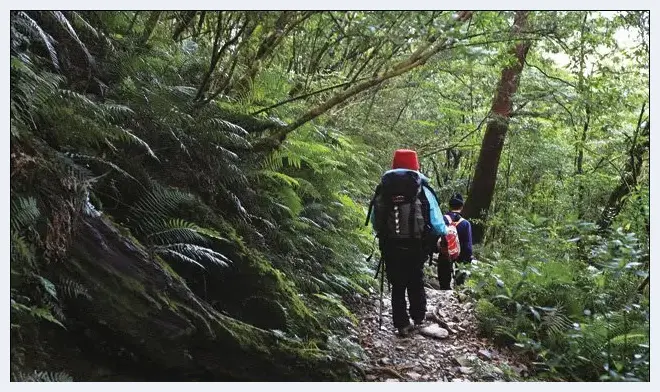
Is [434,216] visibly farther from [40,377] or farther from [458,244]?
[40,377]

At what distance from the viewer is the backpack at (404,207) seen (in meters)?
4.88

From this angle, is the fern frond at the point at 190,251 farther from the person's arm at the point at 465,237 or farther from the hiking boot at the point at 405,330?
the person's arm at the point at 465,237

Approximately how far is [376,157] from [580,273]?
509 cm

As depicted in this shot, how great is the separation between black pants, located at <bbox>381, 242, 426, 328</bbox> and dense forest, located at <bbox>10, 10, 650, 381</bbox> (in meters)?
0.58

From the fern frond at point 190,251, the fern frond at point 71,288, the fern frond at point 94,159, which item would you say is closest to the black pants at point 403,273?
the fern frond at point 190,251

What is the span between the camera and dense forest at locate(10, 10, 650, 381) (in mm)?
3111

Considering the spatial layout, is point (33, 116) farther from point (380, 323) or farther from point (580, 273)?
point (580, 273)

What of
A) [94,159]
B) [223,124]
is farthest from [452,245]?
[94,159]

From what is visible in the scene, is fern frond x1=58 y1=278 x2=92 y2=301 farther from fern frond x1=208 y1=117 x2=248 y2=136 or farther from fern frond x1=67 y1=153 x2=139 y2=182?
fern frond x1=208 y1=117 x2=248 y2=136

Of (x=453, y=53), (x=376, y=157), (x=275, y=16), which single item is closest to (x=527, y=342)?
(x=453, y=53)

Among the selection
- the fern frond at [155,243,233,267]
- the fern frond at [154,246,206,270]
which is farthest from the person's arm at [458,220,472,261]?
the fern frond at [154,246,206,270]

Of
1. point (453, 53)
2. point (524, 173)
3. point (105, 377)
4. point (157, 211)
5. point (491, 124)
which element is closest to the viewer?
point (105, 377)

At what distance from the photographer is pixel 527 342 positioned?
4672 mm

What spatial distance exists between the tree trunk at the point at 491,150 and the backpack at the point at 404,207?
488 centimetres
